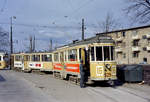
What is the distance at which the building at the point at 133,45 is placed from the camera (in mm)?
53250

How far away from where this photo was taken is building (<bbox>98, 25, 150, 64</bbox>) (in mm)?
53250

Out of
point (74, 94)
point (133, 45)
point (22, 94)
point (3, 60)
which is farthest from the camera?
point (133, 45)

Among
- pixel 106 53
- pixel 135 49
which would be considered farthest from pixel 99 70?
pixel 135 49

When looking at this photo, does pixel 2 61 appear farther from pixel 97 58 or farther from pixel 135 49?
pixel 135 49

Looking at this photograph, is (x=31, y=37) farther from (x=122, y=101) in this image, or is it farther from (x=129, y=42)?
(x=122, y=101)

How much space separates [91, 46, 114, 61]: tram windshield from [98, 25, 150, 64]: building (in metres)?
36.9

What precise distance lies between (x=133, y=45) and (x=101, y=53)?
44020 mm

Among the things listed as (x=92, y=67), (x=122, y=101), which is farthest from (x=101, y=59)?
(x=122, y=101)

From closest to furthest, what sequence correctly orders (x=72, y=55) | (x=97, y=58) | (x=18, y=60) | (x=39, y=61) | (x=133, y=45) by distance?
(x=97, y=58) < (x=72, y=55) < (x=39, y=61) < (x=18, y=60) < (x=133, y=45)

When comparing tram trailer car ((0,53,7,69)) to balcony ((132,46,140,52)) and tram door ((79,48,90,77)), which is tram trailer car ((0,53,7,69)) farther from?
balcony ((132,46,140,52))

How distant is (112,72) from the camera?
47.6 feet

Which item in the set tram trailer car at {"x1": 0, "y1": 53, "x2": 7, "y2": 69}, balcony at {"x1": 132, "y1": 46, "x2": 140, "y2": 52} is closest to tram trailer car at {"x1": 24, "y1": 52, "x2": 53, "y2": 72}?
tram trailer car at {"x1": 0, "y1": 53, "x2": 7, "y2": 69}

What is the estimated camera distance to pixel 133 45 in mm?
56719

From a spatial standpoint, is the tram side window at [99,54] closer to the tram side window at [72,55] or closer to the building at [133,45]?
the tram side window at [72,55]
